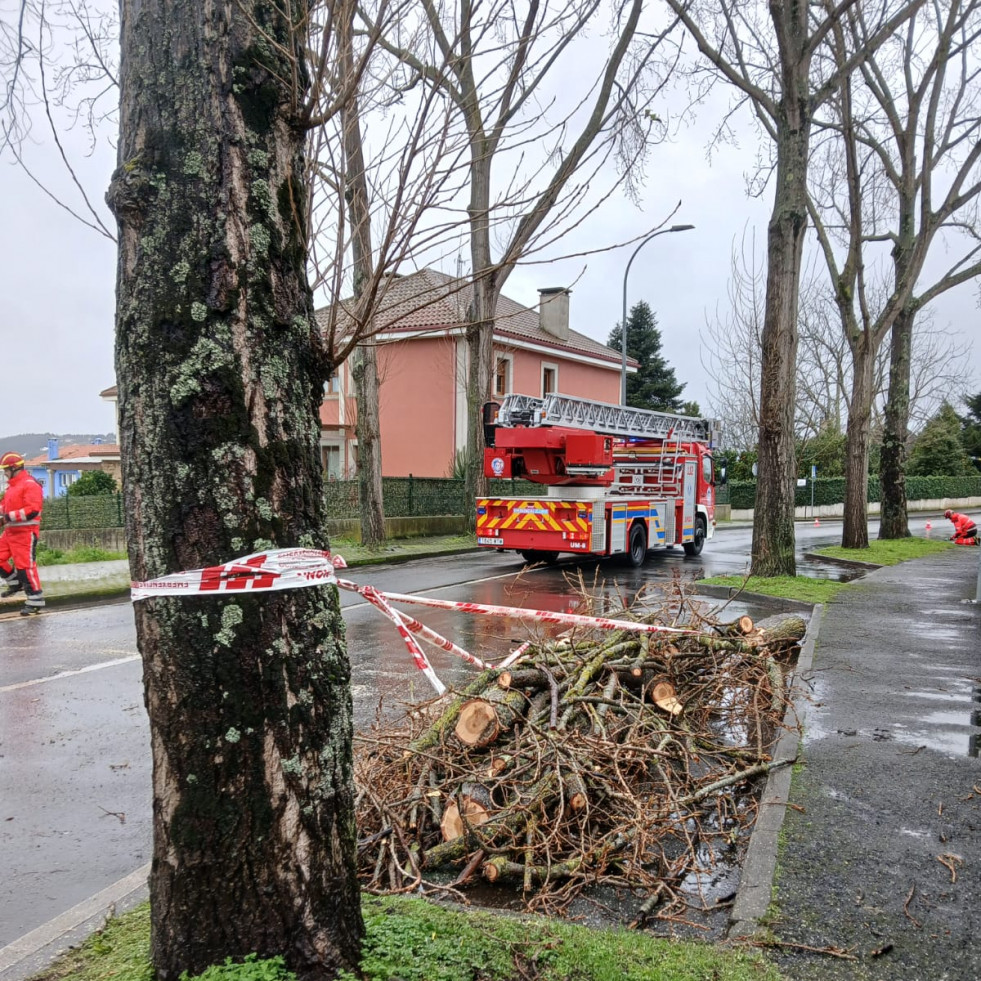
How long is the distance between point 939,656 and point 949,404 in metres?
55.7

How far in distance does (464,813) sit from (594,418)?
13.7m

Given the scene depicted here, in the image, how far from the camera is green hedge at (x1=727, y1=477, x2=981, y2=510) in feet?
136

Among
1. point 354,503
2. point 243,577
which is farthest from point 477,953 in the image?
point 354,503

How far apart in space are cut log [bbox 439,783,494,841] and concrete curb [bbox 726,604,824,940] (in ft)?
3.61

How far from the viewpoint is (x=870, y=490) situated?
153 feet

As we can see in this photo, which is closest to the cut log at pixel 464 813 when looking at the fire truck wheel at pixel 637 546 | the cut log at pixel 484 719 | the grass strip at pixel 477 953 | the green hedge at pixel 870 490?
the cut log at pixel 484 719

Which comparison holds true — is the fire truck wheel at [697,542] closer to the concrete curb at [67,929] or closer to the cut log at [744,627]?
the cut log at [744,627]

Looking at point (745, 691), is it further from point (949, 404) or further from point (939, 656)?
point (949, 404)

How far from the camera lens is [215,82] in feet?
7.84

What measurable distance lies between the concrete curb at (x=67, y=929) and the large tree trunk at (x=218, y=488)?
0.74 m

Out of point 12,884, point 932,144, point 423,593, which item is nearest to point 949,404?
point 932,144

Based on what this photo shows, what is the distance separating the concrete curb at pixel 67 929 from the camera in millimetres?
2875

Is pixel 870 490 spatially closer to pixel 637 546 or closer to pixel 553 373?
pixel 553 373

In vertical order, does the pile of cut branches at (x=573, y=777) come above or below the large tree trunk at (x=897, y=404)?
below
